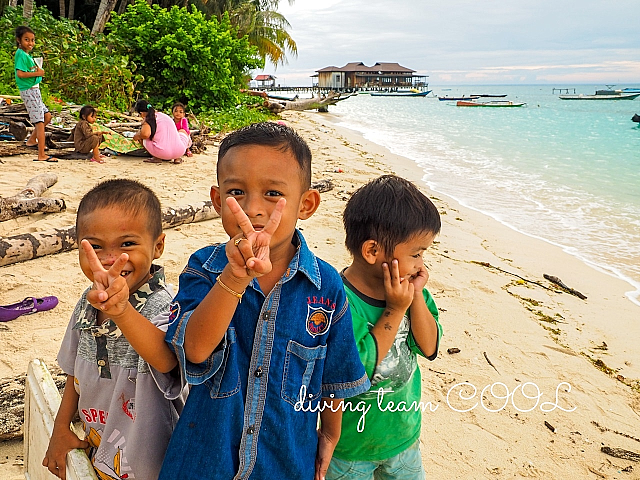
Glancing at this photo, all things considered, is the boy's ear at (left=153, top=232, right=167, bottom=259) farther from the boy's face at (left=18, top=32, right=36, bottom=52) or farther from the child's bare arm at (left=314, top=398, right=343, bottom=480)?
the boy's face at (left=18, top=32, right=36, bottom=52)

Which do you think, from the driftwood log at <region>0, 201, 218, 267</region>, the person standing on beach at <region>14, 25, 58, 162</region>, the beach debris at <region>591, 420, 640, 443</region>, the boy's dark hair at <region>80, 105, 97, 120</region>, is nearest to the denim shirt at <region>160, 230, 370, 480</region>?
the beach debris at <region>591, 420, 640, 443</region>

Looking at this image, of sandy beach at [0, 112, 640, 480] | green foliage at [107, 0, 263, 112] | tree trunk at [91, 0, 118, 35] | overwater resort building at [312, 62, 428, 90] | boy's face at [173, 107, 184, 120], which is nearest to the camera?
sandy beach at [0, 112, 640, 480]

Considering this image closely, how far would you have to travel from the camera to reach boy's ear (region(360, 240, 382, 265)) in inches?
72.4

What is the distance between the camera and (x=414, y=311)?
1.84 metres

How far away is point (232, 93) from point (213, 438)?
582 inches

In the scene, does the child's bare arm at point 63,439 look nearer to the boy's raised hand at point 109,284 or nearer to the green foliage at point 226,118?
the boy's raised hand at point 109,284

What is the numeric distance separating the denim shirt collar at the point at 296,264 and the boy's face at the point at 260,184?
0.21 feet

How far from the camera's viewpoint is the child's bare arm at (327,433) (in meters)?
1.62

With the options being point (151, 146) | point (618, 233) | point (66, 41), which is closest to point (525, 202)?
point (618, 233)

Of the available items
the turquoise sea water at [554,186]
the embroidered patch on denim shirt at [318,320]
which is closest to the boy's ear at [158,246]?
the embroidered patch on denim shirt at [318,320]

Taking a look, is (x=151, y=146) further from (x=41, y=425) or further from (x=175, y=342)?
(x=175, y=342)

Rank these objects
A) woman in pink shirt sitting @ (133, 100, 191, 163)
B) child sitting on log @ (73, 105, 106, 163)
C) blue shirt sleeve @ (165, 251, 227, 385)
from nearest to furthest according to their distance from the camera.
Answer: blue shirt sleeve @ (165, 251, 227, 385) → child sitting on log @ (73, 105, 106, 163) → woman in pink shirt sitting @ (133, 100, 191, 163)

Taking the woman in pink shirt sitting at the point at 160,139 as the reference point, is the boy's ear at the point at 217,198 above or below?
above

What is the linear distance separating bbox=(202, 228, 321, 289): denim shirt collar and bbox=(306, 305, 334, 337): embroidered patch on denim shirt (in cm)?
7
